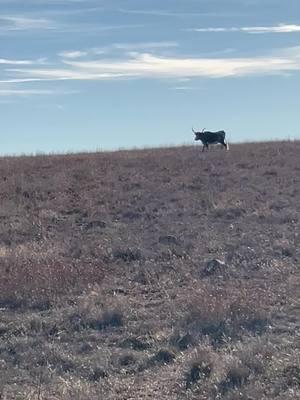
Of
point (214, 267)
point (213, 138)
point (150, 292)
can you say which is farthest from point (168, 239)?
point (213, 138)

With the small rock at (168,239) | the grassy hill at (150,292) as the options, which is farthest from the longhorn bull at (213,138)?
the small rock at (168,239)

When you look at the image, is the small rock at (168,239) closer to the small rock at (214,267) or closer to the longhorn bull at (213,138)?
the small rock at (214,267)

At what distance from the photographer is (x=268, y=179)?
2691 cm

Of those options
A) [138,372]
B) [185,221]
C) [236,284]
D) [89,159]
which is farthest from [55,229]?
[89,159]

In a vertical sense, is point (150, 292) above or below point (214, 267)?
below

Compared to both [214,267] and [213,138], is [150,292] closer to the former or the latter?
[214,267]

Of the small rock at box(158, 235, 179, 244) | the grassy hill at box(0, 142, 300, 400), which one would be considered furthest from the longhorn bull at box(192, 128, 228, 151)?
the small rock at box(158, 235, 179, 244)

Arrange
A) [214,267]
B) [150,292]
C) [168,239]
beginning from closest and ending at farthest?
→ [150,292], [214,267], [168,239]

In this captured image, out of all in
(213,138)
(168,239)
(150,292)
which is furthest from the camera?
(213,138)

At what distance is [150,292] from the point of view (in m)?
13.0

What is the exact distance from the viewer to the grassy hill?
8.94m

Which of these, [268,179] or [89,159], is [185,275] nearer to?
[268,179]

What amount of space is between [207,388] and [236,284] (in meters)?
4.47

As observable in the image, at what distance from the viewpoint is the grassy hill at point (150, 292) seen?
8.94 m
